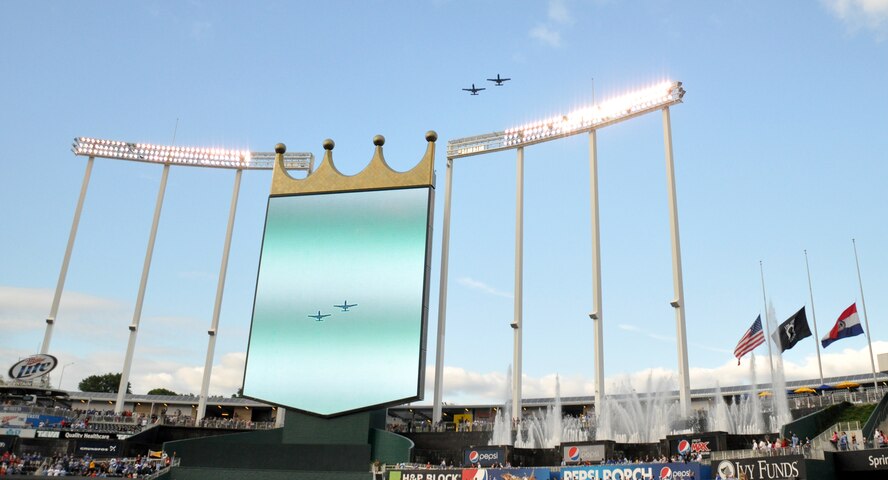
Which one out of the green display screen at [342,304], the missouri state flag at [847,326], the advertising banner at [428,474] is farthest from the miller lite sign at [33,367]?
the missouri state flag at [847,326]

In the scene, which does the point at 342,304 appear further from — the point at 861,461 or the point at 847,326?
the point at 861,461

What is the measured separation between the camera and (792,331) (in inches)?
1423

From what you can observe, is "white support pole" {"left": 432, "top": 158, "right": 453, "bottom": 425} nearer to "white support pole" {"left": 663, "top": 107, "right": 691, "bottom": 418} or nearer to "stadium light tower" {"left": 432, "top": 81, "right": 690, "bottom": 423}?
"stadium light tower" {"left": 432, "top": 81, "right": 690, "bottom": 423}

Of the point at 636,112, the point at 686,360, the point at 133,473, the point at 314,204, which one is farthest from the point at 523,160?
the point at 133,473

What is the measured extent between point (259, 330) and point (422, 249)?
33.0ft

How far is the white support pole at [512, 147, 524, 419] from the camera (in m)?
40.0

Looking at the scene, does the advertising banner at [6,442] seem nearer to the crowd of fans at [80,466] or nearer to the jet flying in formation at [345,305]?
the crowd of fans at [80,466]

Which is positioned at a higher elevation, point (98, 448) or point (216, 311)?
point (216, 311)

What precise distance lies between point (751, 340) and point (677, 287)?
171 inches

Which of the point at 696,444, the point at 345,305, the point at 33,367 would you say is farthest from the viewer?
the point at 33,367

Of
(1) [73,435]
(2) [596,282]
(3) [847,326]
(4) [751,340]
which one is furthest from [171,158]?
(3) [847,326]

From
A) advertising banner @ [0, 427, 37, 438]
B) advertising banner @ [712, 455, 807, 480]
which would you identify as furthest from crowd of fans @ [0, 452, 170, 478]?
advertising banner @ [712, 455, 807, 480]

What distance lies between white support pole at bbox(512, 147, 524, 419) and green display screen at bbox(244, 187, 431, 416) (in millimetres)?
5687

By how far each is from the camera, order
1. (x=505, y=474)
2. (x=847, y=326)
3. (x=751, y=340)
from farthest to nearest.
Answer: (x=751, y=340), (x=847, y=326), (x=505, y=474)
